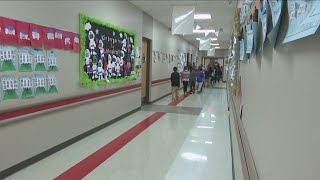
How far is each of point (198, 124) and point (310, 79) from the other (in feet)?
20.1

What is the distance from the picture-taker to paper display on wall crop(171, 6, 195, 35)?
7188 millimetres

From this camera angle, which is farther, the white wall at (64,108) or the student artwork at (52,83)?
the student artwork at (52,83)

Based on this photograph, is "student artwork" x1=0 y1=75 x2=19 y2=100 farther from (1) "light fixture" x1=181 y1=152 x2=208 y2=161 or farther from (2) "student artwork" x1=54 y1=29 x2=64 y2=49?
(1) "light fixture" x1=181 y1=152 x2=208 y2=161

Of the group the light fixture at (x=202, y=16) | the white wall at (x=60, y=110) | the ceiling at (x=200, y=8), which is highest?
the ceiling at (x=200, y=8)

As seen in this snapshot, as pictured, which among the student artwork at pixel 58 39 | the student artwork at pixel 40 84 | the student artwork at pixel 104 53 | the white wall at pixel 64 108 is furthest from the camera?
the student artwork at pixel 104 53

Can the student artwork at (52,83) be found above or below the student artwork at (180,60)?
below

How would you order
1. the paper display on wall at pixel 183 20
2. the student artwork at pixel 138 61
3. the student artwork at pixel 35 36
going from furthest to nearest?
the student artwork at pixel 138 61 → the paper display on wall at pixel 183 20 → the student artwork at pixel 35 36

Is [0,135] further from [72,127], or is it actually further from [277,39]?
[277,39]

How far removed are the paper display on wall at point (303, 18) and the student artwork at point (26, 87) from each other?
11.8 feet

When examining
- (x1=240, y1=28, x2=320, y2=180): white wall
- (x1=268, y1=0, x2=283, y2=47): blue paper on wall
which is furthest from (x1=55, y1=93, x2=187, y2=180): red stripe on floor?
(x1=268, y1=0, x2=283, y2=47): blue paper on wall

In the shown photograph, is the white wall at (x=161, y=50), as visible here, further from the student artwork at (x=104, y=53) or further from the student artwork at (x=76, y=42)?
the student artwork at (x=76, y=42)

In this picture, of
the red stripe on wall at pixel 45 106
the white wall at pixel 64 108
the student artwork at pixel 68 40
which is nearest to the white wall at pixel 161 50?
the white wall at pixel 64 108

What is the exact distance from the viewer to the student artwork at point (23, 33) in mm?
3510

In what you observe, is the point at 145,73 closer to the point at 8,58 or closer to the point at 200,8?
the point at 200,8
